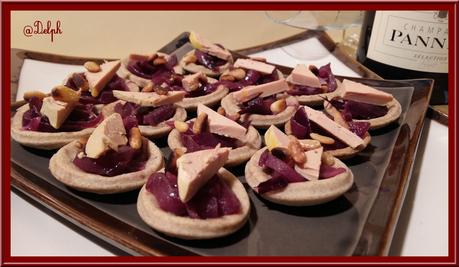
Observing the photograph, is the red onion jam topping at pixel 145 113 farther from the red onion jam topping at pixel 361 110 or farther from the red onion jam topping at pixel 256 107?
the red onion jam topping at pixel 361 110

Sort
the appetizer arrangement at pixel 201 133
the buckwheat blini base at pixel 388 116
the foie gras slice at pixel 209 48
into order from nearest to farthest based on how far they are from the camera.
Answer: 1. the appetizer arrangement at pixel 201 133
2. the buckwheat blini base at pixel 388 116
3. the foie gras slice at pixel 209 48

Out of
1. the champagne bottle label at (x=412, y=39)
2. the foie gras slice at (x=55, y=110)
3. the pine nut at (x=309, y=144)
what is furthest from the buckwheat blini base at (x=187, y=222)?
the champagne bottle label at (x=412, y=39)

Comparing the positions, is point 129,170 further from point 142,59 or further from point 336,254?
point 142,59

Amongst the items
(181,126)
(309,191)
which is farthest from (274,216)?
(181,126)

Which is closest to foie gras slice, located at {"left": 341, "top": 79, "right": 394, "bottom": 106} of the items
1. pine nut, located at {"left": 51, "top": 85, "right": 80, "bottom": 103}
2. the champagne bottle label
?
the champagne bottle label

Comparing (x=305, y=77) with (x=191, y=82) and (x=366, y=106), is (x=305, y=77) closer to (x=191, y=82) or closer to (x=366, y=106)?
(x=366, y=106)

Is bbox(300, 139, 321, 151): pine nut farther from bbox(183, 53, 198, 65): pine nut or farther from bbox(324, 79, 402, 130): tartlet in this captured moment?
bbox(183, 53, 198, 65): pine nut
